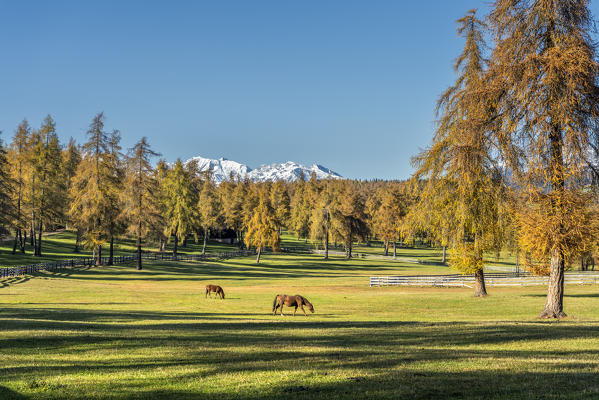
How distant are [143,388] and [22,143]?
6753 centimetres

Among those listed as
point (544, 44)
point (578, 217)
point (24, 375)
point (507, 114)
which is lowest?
point (24, 375)

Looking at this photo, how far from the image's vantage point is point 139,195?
6028 cm

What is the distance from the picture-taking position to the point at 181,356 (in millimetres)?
11992

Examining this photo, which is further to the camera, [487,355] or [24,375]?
[487,355]

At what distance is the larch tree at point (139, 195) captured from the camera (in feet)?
196

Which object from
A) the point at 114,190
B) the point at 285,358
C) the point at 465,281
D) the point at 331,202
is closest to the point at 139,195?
the point at 114,190

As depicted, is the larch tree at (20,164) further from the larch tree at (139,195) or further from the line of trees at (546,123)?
the line of trees at (546,123)

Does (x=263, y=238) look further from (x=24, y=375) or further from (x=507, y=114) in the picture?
(x=24, y=375)

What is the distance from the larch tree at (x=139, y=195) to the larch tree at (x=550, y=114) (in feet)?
158

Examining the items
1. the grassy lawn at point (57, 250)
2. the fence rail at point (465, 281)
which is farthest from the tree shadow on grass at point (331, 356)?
the grassy lawn at point (57, 250)

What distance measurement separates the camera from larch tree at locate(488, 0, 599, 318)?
65.6ft

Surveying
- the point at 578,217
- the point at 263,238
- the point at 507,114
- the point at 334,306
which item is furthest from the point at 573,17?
the point at 263,238

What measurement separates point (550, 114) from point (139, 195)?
50339 millimetres

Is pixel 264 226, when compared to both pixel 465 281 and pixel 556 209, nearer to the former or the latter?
pixel 465 281
